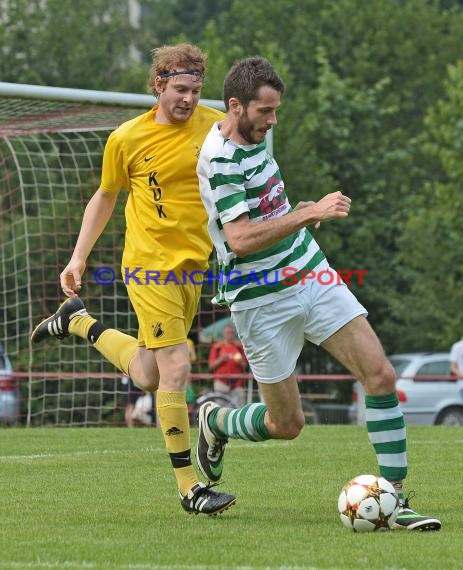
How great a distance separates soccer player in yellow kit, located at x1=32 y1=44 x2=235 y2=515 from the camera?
7379 mm

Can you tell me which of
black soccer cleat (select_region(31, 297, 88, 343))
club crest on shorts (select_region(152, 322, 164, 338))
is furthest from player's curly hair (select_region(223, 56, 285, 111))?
black soccer cleat (select_region(31, 297, 88, 343))

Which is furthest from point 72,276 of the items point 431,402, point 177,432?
point 431,402

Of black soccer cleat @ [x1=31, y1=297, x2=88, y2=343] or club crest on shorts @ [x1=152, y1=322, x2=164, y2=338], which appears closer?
club crest on shorts @ [x1=152, y1=322, x2=164, y2=338]

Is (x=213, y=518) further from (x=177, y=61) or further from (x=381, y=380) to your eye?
(x=177, y=61)

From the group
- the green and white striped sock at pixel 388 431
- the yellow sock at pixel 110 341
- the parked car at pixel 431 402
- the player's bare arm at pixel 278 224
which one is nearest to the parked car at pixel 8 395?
the parked car at pixel 431 402

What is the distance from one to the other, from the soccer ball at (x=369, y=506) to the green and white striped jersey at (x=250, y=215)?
39.7 inches

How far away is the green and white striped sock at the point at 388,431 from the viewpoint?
6.72 metres

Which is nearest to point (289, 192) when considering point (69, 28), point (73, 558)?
point (69, 28)

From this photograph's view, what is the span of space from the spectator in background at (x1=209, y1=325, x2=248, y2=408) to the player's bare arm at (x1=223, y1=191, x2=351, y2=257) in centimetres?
1202

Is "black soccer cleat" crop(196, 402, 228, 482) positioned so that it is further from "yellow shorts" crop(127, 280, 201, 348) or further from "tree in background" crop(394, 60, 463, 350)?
"tree in background" crop(394, 60, 463, 350)

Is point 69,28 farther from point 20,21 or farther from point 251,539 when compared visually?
point 251,539

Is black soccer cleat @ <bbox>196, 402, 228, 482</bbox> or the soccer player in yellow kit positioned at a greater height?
the soccer player in yellow kit

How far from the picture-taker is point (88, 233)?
7828mm

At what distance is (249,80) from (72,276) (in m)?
1.80
